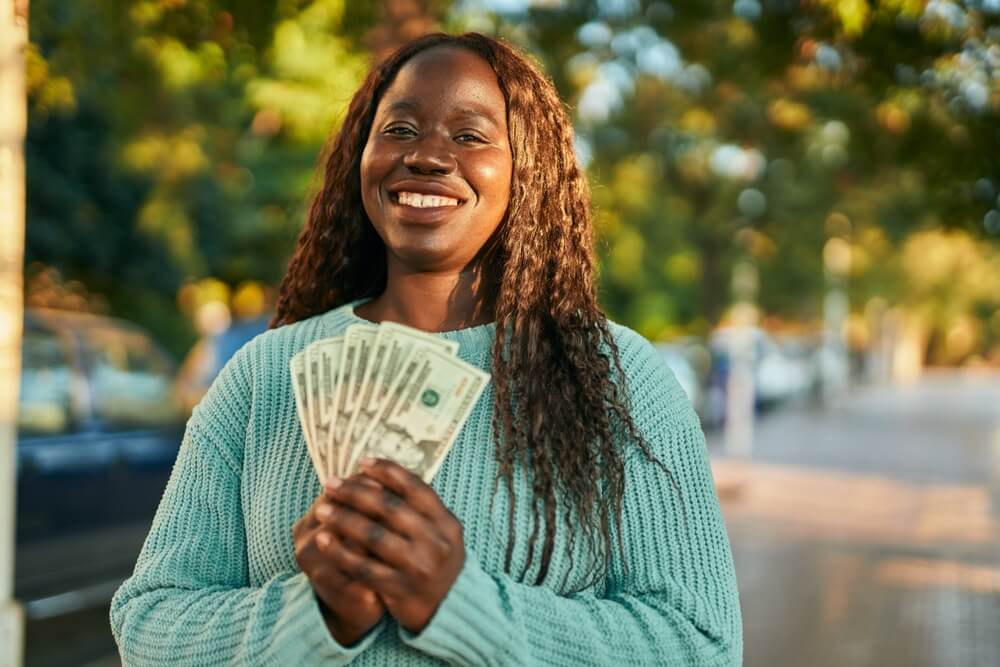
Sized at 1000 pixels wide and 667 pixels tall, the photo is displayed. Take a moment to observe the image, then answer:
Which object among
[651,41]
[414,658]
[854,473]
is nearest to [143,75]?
[651,41]

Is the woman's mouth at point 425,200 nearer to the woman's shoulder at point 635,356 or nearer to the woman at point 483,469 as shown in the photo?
the woman at point 483,469

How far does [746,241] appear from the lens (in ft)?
60.2

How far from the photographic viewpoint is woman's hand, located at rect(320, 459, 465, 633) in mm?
1430

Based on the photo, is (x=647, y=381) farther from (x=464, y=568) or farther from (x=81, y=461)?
(x=81, y=461)

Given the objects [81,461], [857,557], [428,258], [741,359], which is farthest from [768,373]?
[428,258]

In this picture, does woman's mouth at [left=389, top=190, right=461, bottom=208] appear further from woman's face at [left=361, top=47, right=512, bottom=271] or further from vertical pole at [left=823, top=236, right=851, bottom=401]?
vertical pole at [left=823, top=236, right=851, bottom=401]

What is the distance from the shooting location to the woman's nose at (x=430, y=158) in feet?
5.77

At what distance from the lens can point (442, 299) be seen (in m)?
1.87

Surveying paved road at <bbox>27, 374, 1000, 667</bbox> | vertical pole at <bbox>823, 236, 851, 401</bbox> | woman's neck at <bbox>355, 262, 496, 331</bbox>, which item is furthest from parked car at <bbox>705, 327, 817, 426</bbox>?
woman's neck at <bbox>355, 262, 496, 331</bbox>

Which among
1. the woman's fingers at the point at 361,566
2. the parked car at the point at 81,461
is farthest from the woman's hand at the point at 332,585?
the parked car at the point at 81,461

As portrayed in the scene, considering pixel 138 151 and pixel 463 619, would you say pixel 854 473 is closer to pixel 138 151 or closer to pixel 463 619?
pixel 138 151

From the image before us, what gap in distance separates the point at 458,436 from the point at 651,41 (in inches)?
393

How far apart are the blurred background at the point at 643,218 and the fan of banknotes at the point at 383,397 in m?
0.80

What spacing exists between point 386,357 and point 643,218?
18.2 metres
